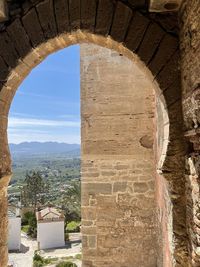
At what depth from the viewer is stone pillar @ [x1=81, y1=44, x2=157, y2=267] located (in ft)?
21.1

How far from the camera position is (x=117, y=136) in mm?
6660

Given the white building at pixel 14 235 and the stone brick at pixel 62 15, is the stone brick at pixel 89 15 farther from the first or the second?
the white building at pixel 14 235

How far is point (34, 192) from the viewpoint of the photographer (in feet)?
139

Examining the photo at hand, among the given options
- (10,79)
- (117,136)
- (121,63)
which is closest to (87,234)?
(117,136)

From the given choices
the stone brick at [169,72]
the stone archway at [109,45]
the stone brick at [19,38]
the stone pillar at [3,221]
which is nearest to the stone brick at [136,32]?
the stone archway at [109,45]

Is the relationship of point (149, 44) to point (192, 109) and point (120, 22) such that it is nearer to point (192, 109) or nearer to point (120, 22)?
Answer: point (120, 22)

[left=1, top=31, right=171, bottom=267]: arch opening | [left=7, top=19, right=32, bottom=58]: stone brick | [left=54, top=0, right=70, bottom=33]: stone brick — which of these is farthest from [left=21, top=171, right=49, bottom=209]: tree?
[left=54, top=0, right=70, bottom=33]: stone brick

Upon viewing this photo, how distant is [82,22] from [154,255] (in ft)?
14.4

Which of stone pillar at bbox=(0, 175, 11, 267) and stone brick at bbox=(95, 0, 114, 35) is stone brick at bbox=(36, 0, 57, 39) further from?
stone pillar at bbox=(0, 175, 11, 267)

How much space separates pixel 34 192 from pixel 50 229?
17.4 meters

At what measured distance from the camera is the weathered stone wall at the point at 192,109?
2.75 m

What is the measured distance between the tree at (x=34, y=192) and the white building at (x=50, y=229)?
15.0 m

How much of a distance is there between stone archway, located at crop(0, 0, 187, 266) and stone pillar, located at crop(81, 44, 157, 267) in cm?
300

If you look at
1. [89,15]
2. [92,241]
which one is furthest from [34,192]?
[89,15]
